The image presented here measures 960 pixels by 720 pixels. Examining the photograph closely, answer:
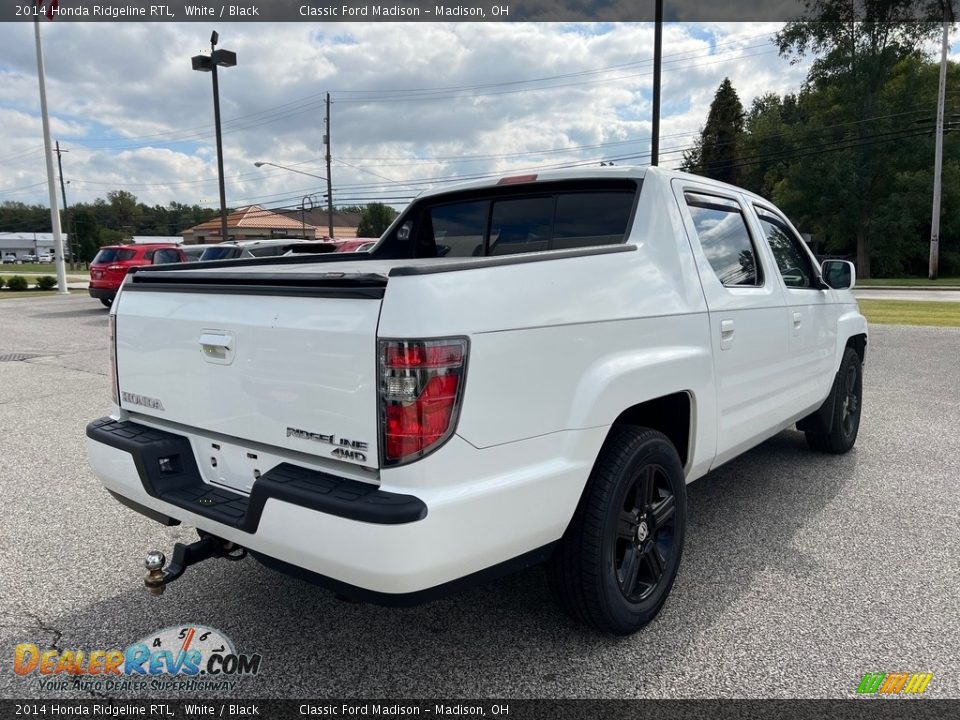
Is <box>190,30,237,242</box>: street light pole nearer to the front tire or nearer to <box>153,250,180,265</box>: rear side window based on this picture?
<box>153,250,180,265</box>: rear side window

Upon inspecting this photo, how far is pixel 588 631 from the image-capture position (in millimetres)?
2873

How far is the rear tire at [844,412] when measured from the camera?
5.22 meters

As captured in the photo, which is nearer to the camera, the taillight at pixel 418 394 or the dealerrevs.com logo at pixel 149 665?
the taillight at pixel 418 394

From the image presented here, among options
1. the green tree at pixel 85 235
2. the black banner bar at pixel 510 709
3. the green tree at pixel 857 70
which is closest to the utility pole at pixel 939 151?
the green tree at pixel 857 70

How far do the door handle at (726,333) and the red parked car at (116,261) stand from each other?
17.4m

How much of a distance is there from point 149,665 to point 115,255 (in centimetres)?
1889

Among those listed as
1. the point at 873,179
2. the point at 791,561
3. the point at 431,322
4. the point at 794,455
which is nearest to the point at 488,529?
the point at 431,322

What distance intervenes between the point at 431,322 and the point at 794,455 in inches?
174

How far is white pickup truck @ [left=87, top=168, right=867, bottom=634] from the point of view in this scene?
209 cm

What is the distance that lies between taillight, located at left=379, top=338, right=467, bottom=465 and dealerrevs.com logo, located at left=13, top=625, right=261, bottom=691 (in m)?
1.27

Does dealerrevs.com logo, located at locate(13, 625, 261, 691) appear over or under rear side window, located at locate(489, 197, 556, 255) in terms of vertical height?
under

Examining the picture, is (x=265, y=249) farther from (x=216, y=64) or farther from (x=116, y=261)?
(x=216, y=64)

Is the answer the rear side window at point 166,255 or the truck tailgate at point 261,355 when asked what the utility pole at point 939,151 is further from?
the truck tailgate at point 261,355

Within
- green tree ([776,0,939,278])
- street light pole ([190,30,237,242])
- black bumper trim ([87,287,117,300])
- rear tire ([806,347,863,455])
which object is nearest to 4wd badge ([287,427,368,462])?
rear tire ([806,347,863,455])
